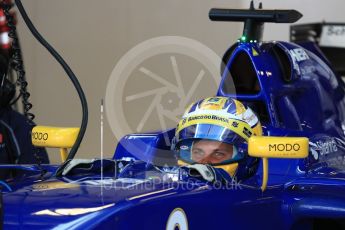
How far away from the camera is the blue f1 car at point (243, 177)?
189 cm

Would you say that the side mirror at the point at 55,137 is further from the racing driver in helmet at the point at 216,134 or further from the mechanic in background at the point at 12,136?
the mechanic in background at the point at 12,136

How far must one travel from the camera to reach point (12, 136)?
11.5 feet

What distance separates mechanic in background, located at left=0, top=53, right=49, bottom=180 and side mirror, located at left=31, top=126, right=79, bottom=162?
0.93 m

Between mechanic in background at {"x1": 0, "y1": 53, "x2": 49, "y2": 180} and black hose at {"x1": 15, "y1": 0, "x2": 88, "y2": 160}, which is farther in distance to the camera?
mechanic in background at {"x1": 0, "y1": 53, "x2": 49, "y2": 180}

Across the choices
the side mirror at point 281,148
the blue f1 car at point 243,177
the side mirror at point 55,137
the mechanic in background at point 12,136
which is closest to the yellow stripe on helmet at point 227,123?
the blue f1 car at point 243,177

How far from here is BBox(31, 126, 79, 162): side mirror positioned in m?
2.46

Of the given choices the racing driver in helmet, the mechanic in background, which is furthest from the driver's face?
the mechanic in background

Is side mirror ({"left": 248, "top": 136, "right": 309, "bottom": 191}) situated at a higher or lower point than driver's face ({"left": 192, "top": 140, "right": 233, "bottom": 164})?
higher

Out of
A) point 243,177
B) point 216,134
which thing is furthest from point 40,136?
point 243,177

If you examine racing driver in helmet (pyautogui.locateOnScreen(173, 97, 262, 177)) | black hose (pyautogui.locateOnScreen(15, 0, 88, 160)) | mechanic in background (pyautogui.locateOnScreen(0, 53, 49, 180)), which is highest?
black hose (pyautogui.locateOnScreen(15, 0, 88, 160))

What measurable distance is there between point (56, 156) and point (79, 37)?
34.3 inches

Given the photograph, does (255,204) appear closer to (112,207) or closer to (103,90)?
(112,207)

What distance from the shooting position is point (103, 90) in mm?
5371

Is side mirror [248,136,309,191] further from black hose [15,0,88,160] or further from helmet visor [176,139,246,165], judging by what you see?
black hose [15,0,88,160]
